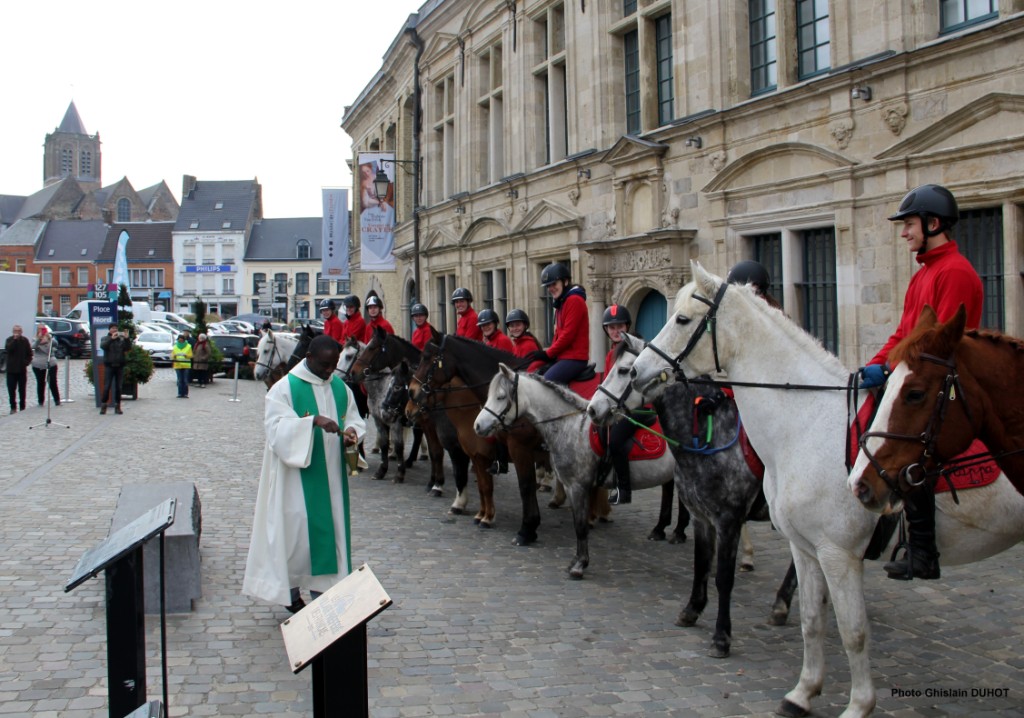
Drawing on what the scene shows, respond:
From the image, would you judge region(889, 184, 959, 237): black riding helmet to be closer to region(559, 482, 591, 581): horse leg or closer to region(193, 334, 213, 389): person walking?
region(559, 482, 591, 581): horse leg

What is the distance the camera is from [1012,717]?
439 centimetres

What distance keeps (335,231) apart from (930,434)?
3045 cm

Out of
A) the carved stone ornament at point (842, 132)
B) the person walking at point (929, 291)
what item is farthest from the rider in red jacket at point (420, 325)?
the person walking at point (929, 291)

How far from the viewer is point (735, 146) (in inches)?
521

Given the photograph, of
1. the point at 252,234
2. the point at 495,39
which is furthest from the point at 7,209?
the point at 495,39

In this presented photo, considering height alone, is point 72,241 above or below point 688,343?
above

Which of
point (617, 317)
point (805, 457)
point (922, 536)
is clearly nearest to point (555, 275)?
point (617, 317)

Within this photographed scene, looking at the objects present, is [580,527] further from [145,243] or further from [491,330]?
[145,243]

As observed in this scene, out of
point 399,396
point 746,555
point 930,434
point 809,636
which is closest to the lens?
point 930,434

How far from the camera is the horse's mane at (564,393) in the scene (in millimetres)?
7984

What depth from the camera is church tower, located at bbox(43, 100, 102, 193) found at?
384ft

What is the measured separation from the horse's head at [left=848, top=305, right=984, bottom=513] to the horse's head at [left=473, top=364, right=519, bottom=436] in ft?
15.4

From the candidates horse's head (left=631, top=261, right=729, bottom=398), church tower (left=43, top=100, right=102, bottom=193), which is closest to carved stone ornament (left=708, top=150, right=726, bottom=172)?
horse's head (left=631, top=261, right=729, bottom=398)

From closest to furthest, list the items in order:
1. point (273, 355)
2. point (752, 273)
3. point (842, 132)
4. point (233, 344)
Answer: point (752, 273) → point (842, 132) → point (273, 355) → point (233, 344)
